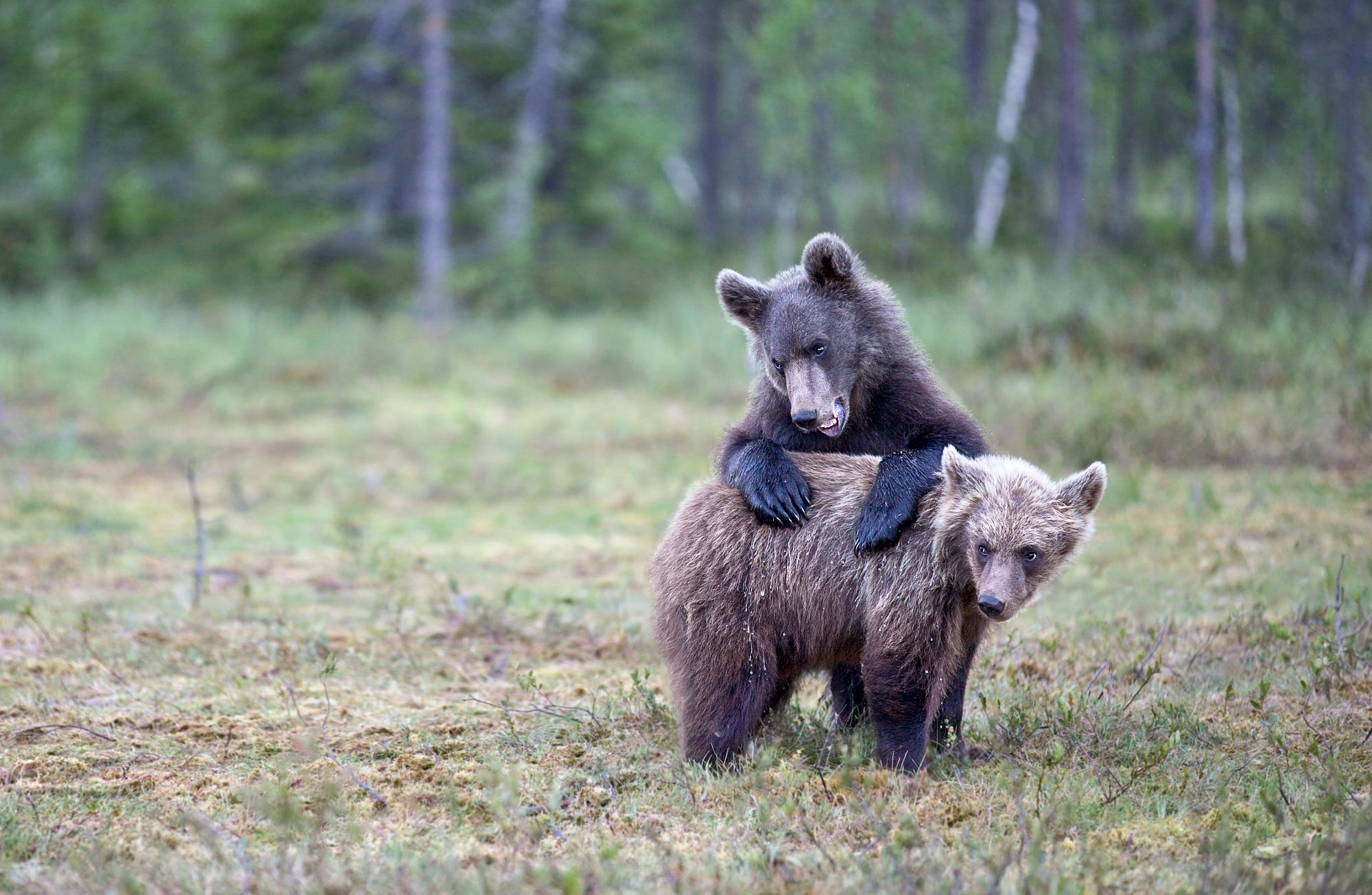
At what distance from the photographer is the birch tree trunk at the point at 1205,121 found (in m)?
20.5

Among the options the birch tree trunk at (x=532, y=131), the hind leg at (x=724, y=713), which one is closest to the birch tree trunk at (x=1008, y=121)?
the birch tree trunk at (x=532, y=131)

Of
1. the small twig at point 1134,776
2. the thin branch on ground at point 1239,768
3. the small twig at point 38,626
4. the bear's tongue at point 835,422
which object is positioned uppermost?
the bear's tongue at point 835,422

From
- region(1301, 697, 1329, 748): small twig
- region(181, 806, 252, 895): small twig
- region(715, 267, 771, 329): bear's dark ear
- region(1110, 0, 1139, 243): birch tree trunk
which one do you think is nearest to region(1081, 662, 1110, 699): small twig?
region(1301, 697, 1329, 748): small twig

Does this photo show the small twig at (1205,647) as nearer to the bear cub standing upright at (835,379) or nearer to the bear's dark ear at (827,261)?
the bear cub standing upright at (835,379)

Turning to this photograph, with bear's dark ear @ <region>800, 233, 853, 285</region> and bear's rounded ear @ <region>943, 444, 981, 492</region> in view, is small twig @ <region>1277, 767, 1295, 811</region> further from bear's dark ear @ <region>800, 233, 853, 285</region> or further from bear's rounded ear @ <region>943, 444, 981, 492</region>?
bear's dark ear @ <region>800, 233, 853, 285</region>

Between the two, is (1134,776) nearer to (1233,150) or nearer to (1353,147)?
(1353,147)

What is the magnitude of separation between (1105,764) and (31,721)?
4315 millimetres

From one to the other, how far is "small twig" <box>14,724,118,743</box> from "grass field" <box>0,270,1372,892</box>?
33mm

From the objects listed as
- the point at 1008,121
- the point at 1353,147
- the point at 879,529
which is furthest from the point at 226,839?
the point at 1008,121

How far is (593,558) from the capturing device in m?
8.77

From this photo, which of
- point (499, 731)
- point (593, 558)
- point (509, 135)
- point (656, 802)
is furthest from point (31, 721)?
point (509, 135)

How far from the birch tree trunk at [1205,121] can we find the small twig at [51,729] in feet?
62.7

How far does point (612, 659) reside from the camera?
6.38m

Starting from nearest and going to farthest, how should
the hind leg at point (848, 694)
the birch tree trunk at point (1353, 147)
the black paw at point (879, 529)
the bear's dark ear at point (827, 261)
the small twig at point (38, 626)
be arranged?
the black paw at point (879, 529) → the hind leg at point (848, 694) → the bear's dark ear at point (827, 261) → the small twig at point (38, 626) → the birch tree trunk at point (1353, 147)
